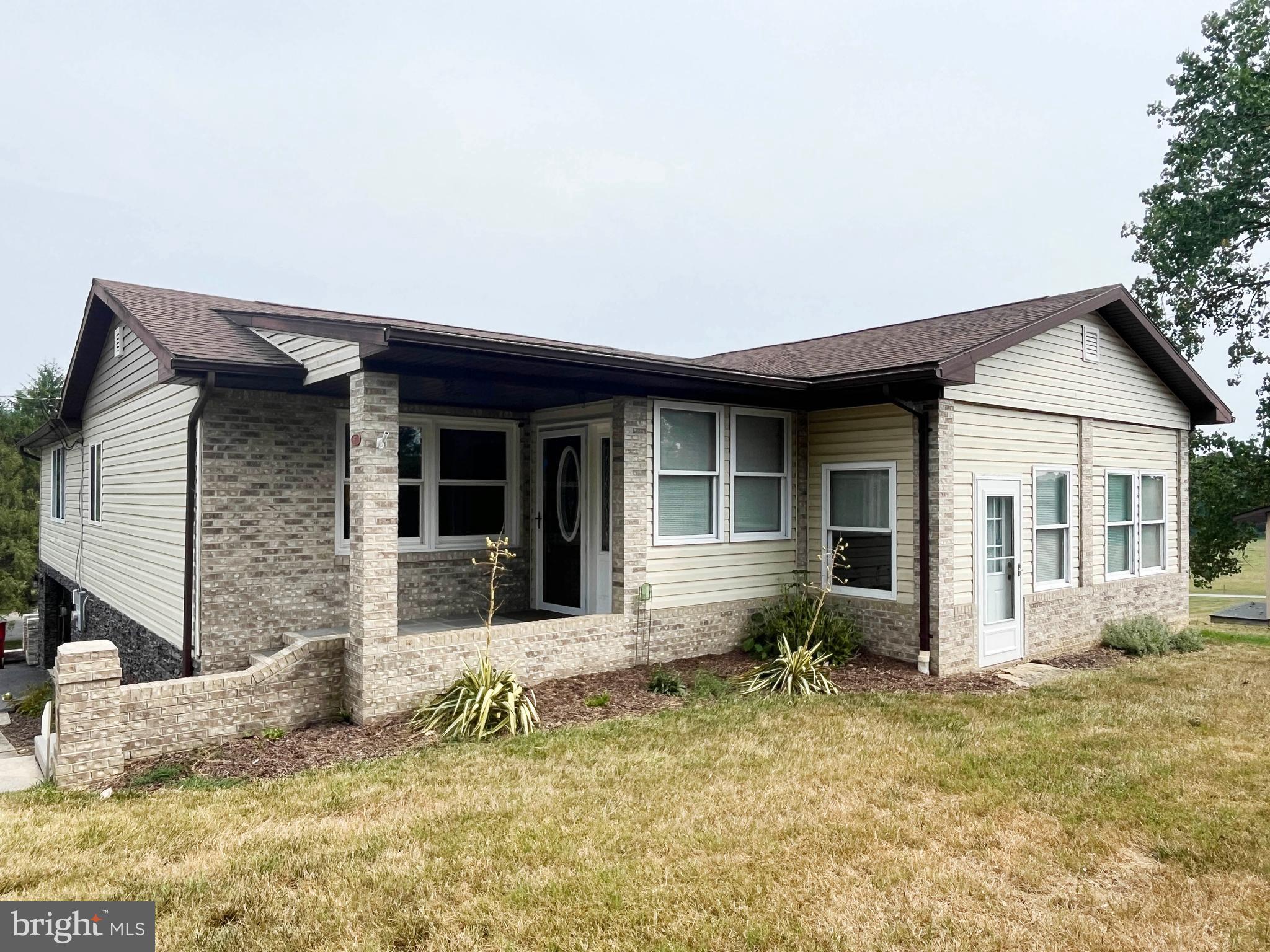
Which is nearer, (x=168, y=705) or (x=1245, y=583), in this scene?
(x=168, y=705)

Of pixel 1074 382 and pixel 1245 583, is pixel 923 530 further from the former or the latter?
pixel 1245 583

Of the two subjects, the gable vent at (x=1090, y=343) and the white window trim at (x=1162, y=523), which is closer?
the gable vent at (x=1090, y=343)

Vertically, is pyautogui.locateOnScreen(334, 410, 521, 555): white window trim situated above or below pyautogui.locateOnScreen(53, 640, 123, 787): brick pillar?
above

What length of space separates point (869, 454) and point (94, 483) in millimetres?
11539

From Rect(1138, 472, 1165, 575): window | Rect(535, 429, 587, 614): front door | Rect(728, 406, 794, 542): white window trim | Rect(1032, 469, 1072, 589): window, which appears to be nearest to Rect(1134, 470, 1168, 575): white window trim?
Rect(1138, 472, 1165, 575): window

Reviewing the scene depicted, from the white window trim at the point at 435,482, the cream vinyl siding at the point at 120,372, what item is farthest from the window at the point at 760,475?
the cream vinyl siding at the point at 120,372

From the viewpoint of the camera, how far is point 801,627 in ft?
29.6

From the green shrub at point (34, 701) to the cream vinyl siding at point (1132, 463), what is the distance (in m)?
14.7

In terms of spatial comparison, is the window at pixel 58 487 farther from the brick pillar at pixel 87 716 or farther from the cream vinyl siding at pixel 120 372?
the brick pillar at pixel 87 716

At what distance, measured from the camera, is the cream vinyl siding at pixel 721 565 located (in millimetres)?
8695

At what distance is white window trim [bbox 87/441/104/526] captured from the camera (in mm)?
12266

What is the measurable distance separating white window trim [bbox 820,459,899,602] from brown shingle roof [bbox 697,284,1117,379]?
1099 millimetres

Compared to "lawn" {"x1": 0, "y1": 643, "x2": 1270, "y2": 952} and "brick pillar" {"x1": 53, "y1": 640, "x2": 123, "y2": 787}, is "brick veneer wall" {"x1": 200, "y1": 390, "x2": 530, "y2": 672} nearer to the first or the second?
"brick pillar" {"x1": 53, "y1": 640, "x2": 123, "y2": 787}

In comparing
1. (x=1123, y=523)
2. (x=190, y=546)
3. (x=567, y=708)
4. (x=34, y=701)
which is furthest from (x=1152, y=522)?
(x=34, y=701)
